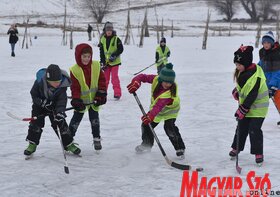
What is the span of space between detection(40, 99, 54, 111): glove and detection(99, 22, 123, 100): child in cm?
386

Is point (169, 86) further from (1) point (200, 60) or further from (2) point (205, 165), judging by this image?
(1) point (200, 60)

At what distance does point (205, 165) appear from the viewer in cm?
482

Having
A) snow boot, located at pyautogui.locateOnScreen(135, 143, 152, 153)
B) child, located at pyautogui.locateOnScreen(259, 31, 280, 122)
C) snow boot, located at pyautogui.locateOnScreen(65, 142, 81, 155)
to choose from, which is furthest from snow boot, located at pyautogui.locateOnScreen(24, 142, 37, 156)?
child, located at pyautogui.locateOnScreen(259, 31, 280, 122)

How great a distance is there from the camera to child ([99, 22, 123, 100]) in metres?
8.66

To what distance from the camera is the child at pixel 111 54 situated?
8.66 meters

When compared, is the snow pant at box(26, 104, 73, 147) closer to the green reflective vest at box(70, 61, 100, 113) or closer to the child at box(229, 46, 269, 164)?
the green reflective vest at box(70, 61, 100, 113)

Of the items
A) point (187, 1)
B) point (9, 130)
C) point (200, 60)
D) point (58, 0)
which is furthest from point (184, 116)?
point (187, 1)

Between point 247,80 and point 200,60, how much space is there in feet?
40.1

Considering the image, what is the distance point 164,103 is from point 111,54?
13.5 feet

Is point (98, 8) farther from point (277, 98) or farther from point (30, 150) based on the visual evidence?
point (30, 150)

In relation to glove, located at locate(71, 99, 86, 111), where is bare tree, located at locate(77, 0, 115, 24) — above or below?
above

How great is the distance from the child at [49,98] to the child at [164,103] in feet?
2.34

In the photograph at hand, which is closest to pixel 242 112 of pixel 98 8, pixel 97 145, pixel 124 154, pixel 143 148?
pixel 143 148

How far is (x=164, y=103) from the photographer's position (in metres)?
4.76
